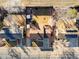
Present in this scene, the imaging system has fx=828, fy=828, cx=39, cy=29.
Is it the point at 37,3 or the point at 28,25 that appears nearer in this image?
the point at 37,3

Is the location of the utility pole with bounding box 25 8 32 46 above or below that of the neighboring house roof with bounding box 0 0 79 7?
below

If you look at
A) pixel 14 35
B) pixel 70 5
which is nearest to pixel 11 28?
pixel 14 35

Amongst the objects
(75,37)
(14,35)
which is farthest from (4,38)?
(75,37)

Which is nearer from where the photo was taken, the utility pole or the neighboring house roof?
the neighboring house roof

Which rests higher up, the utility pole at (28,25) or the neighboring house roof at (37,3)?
the neighboring house roof at (37,3)

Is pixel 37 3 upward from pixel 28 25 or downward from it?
upward

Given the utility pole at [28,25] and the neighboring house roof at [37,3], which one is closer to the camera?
the neighboring house roof at [37,3]

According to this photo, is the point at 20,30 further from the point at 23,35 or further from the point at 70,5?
the point at 70,5
